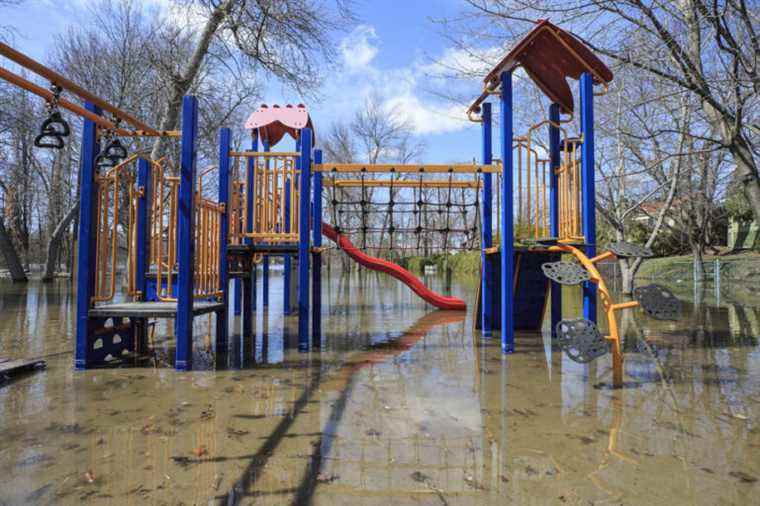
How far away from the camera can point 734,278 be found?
69.2ft

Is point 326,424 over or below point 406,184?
below

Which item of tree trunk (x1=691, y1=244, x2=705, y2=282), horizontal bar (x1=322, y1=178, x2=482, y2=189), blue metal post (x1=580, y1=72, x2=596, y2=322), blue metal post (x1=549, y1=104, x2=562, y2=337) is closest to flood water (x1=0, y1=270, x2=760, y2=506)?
blue metal post (x1=580, y1=72, x2=596, y2=322)

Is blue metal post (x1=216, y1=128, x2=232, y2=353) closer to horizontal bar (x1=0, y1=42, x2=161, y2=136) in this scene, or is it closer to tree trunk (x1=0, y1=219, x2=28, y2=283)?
horizontal bar (x1=0, y1=42, x2=161, y2=136)

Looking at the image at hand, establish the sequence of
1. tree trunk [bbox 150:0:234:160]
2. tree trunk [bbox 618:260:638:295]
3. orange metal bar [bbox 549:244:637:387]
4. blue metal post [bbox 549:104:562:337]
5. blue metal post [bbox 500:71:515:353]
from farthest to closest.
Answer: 1. tree trunk [bbox 618:260:638:295]
2. tree trunk [bbox 150:0:234:160]
3. blue metal post [bbox 549:104:562:337]
4. blue metal post [bbox 500:71:515:353]
5. orange metal bar [bbox 549:244:637:387]

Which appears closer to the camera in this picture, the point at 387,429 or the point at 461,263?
the point at 387,429

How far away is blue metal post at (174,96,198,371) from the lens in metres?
5.01

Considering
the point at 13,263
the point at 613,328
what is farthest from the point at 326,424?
the point at 13,263

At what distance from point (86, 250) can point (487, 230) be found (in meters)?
5.24

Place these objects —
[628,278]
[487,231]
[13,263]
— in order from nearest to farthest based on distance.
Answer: [487,231]
[628,278]
[13,263]

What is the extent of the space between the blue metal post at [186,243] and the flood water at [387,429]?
30 cm

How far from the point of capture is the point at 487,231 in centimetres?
725

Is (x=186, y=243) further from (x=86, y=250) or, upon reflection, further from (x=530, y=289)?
(x=530, y=289)

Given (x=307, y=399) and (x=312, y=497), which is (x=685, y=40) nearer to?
(x=307, y=399)

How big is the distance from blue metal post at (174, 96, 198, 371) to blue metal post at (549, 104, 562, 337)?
490 centimetres
